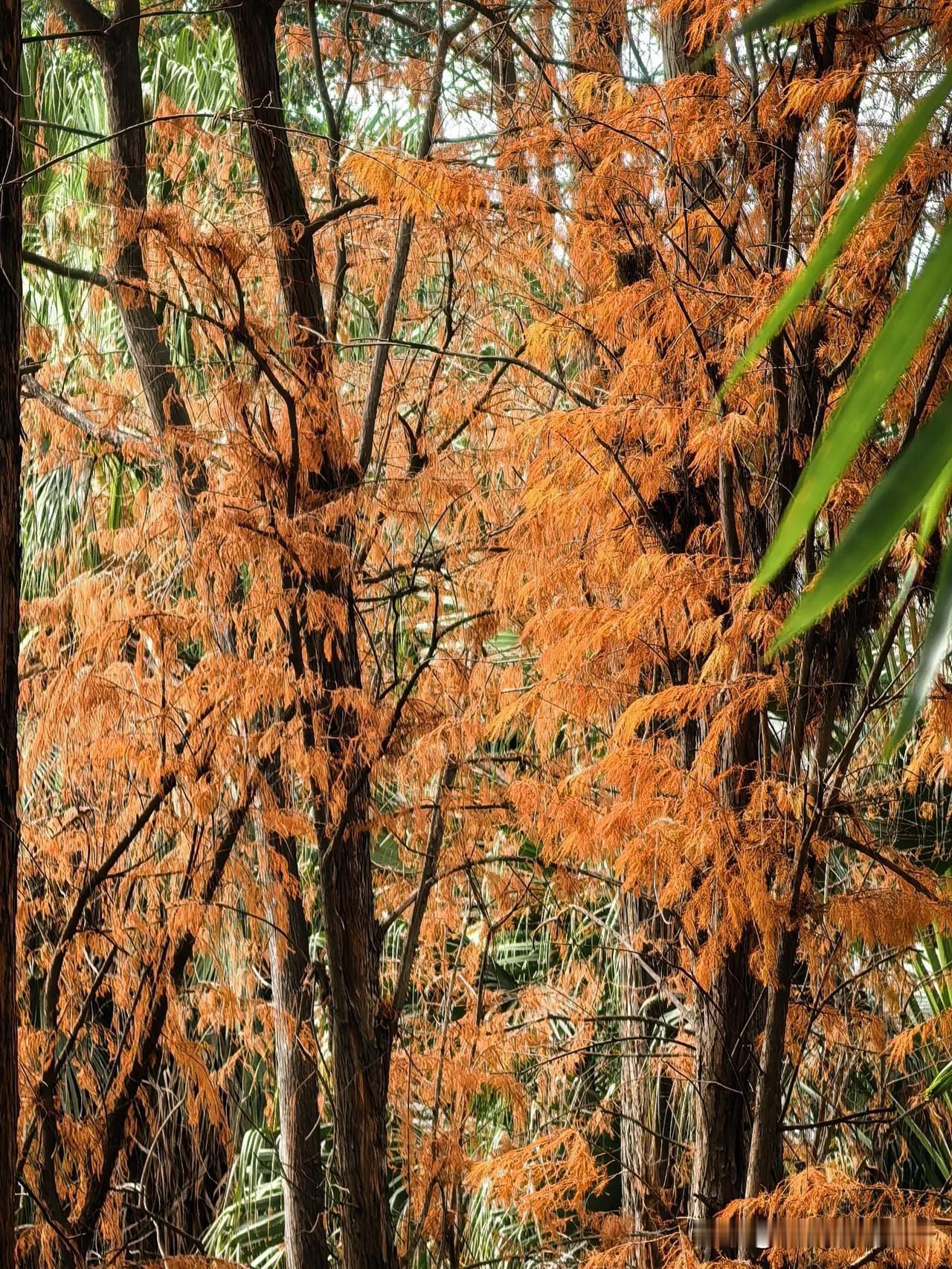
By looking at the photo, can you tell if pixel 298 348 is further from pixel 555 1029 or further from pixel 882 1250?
pixel 555 1029

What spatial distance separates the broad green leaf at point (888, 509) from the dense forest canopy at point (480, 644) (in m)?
1.75

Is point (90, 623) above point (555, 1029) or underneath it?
above

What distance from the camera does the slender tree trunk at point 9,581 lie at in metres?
1.91

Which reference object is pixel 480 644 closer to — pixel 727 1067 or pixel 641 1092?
pixel 727 1067

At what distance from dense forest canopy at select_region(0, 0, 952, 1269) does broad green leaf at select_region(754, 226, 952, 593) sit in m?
1.75

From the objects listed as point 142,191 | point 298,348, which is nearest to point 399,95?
point 142,191

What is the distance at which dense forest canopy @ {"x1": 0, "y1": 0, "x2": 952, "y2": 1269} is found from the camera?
2.59 metres

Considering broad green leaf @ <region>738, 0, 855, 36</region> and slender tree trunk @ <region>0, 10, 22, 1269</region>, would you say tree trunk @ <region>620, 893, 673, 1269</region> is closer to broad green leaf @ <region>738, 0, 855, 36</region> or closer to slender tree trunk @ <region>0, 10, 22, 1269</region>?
slender tree trunk @ <region>0, 10, 22, 1269</region>

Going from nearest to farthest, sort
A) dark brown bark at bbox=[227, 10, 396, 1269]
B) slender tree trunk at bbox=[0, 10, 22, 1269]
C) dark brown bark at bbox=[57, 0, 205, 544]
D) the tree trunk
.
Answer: slender tree trunk at bbox=[0, 10, 22, 1269], dark brown bark at bbox=[227, 10, 396, 1269], dark brown bark at bbox=[57, 0, 205, 544], the tree trunk

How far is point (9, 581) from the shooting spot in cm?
199

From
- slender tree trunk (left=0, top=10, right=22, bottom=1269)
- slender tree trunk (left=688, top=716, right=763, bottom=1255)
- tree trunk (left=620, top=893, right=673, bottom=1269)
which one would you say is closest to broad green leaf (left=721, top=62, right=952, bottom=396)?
slender tree trunk (left=0, top=10, right=22, bottom=1269)

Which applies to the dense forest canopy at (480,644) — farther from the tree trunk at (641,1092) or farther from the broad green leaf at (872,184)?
the broad green leaf at (872,184)

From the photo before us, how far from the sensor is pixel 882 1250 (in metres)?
2.42

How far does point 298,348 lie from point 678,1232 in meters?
1.95
